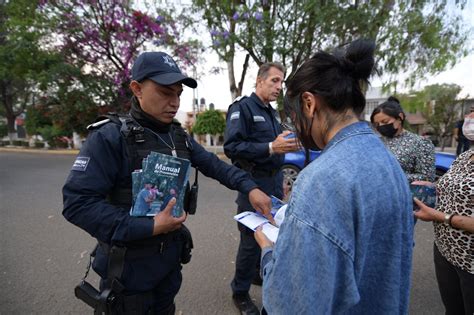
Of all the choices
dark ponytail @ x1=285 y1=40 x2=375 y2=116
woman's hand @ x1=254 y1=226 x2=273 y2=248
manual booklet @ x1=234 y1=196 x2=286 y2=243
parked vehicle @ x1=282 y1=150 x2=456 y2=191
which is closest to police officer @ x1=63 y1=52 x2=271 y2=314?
manual booklet @ x1=234 y1=196 x2=286 y2=243

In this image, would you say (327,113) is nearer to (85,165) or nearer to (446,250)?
(85,165)

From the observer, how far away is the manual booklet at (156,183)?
1338 mm

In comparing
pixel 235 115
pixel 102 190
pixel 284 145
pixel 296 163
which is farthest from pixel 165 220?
pixel 296 163

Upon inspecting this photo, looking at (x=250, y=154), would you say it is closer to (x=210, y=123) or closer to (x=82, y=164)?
(x=82, y=164)

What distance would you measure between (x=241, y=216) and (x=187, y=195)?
38cm

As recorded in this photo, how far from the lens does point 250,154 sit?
7.86ft

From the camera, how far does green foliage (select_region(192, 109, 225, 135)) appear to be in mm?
13523

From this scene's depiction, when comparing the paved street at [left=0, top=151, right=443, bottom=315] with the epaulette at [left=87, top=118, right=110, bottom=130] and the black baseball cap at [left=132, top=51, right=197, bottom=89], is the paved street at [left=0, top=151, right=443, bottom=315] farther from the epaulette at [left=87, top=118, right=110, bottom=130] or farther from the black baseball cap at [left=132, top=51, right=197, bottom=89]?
the black baseball cap at [left=132, top=51, right=197, bottom=89]

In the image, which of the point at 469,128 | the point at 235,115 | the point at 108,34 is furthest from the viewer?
the point at 108,34

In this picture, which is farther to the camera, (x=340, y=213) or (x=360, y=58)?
(x=360, y=58)

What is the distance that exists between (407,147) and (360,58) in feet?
6.19

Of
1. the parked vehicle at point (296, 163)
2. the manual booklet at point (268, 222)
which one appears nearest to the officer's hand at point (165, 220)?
the manual booklet at point (268, 222)

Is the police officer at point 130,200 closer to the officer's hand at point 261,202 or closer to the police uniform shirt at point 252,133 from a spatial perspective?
the officer's hand at point 261,202

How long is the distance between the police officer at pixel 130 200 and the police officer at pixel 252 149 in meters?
0.76
